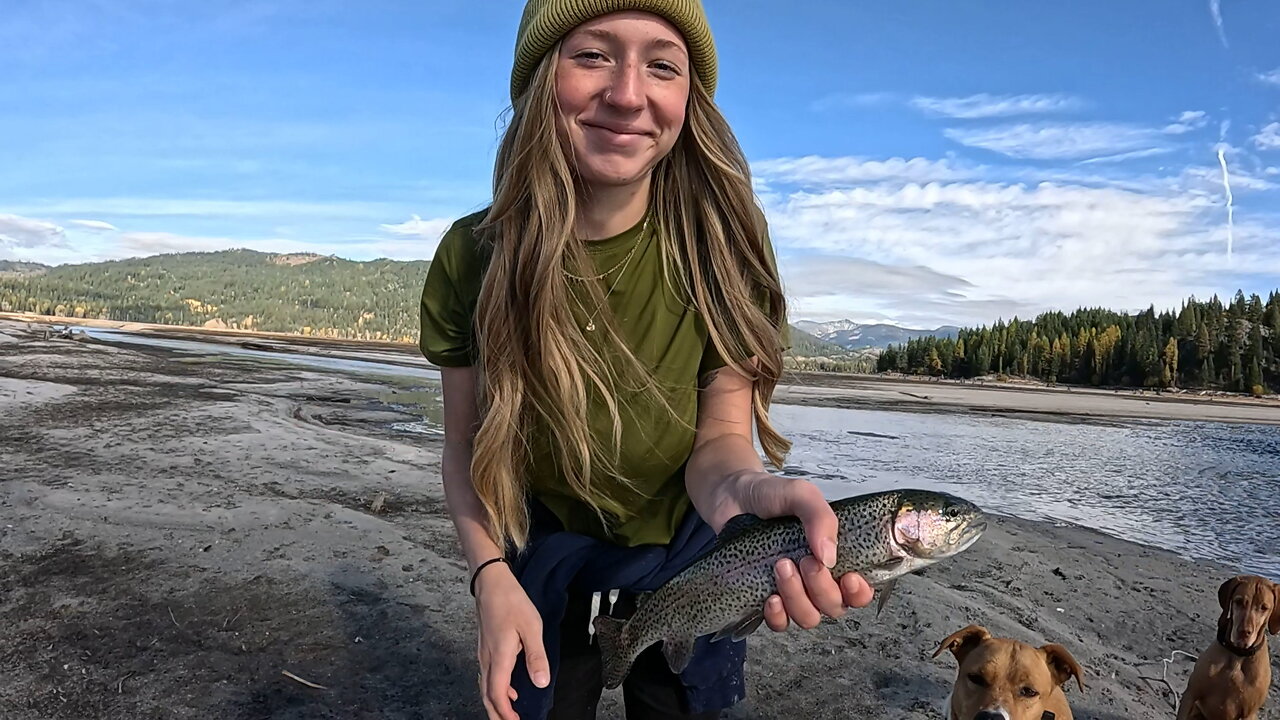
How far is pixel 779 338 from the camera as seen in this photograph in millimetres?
2822

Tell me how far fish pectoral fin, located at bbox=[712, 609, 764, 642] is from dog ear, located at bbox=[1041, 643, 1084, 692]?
6.29ft

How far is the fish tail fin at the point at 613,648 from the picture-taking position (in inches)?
99.2

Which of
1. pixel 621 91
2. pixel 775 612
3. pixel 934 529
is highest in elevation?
pixel 621 91

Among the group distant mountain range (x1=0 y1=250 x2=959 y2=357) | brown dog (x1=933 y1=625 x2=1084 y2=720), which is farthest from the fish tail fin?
distant mountain range (x1=0 y1=250 x2=959 y2=357)

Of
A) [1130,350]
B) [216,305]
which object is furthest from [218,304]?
[1130,350]

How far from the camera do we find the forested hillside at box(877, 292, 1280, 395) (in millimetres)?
56656

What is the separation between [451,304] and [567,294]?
0.41 metres

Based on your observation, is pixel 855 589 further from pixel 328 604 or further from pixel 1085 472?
pixel 1085 472

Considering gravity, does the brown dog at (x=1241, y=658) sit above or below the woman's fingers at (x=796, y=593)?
below

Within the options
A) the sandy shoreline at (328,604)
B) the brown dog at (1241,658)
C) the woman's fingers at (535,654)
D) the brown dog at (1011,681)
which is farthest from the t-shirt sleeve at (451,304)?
the brown dog at (1241,658)

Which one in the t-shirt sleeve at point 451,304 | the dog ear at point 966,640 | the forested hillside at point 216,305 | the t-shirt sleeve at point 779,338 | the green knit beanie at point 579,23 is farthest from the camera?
the forested hillside at point 216,305

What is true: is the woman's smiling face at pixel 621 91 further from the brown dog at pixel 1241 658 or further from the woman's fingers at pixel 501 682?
the brown dog at pixel 1241 658

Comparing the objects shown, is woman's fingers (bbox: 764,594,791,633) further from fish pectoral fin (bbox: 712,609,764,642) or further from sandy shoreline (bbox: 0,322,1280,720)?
sandy shoreline (bbox: 0,322,1280,720)

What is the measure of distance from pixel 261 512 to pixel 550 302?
5116 mm
